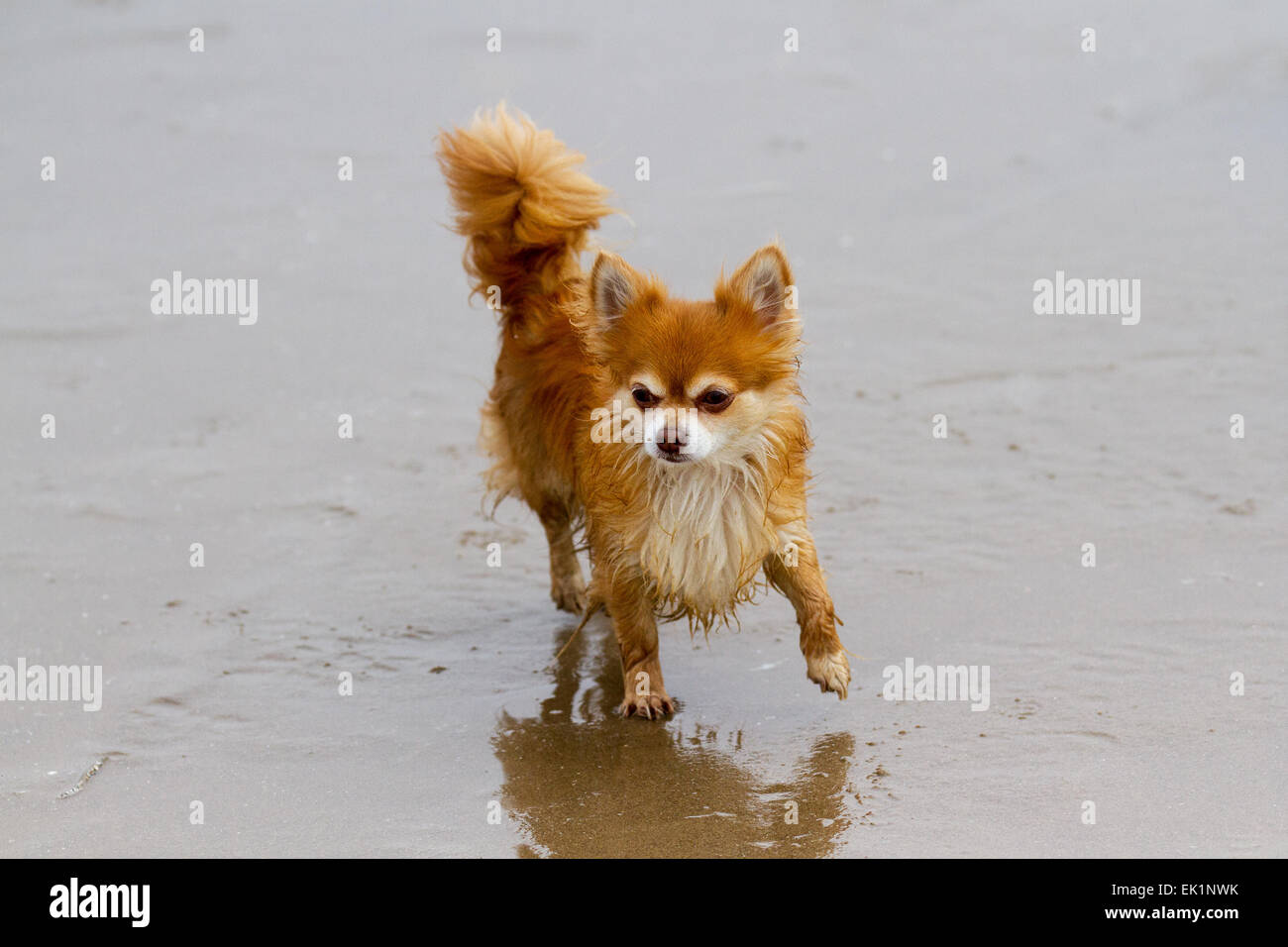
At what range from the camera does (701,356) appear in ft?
14.0

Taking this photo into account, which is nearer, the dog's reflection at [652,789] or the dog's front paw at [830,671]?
the dog's reflection at [652,789]

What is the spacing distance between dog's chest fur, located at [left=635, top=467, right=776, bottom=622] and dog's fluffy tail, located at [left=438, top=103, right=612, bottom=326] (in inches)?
51.4

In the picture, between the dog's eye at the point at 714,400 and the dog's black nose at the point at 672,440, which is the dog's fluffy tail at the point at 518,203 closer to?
the dog's eye at the point at 714,400

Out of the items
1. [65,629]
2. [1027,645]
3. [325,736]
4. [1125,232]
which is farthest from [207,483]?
[1125,232]

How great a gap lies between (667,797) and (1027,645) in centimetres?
142

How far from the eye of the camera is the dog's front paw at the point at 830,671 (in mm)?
4609

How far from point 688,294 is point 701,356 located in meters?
4.14

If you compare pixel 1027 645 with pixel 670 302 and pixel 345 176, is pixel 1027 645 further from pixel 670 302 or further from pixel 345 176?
pixel 345 176

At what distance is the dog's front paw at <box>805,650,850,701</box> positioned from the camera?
4609mm
